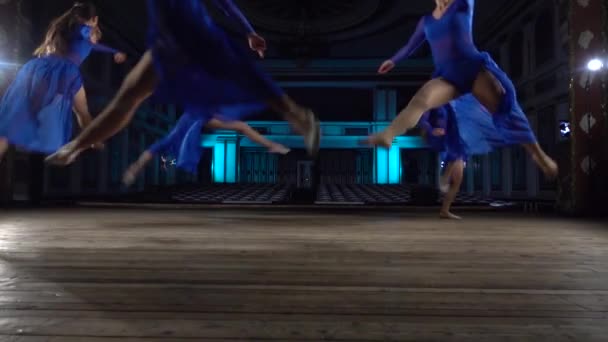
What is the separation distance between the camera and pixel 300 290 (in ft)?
5.03

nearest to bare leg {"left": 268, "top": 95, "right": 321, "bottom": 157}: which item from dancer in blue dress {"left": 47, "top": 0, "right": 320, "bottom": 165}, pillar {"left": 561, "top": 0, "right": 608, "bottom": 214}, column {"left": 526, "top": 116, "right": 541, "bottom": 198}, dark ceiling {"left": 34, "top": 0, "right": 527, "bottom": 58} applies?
dancer in blue dress {"left": 47, "top": 0, "right": 320, "bottom": 165}

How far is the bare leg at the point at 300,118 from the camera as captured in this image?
200cm

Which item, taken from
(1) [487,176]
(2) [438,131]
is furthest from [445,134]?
(1) [487,176]

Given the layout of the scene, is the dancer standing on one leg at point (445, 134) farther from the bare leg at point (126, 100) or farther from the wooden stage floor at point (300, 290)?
the bare leg at point (126, 100)

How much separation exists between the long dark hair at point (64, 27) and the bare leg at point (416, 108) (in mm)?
2239

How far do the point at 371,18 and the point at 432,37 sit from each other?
358 inches

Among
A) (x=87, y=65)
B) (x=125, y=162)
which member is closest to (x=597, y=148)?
(x=87, y=65)

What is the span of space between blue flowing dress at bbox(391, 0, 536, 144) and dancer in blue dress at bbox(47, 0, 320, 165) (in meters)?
1.41

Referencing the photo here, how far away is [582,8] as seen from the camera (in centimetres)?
538

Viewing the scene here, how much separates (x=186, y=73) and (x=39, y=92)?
1878 millimetres

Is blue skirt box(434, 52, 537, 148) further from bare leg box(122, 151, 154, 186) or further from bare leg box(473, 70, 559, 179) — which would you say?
bare leg box(122, 151, 154, 186)

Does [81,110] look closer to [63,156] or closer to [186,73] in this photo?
[63,156]

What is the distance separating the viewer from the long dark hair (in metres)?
3.01

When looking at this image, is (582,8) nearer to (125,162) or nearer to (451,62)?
(451,62)
